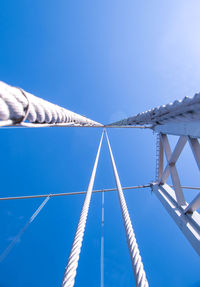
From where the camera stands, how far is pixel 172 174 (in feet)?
14.1

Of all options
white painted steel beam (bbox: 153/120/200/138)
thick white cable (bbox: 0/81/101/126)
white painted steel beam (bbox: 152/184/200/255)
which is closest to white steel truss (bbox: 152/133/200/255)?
white painted steel beam (bbox: 152/184/200/255)

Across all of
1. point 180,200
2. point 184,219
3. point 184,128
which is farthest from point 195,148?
point 184,219

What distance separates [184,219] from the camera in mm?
3859

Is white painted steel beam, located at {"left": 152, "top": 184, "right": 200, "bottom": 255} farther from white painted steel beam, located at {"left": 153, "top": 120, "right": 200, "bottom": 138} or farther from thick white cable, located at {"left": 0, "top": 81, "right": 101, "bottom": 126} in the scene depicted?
thick white cable, located at {"left": 0, "top": 81, "right": 101, "bottom": 126}

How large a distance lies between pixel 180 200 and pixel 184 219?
1.78ft

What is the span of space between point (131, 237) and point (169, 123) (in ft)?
10.7

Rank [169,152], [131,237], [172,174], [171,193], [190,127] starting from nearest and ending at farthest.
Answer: [131,237] → [190,127] → [172,174] → [169,152] → [171,193]

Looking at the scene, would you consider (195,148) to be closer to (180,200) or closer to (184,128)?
(184,128)

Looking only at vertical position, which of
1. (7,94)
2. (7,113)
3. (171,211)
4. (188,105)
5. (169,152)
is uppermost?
(7,94)

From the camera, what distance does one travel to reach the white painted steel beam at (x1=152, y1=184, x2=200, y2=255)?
3.44 metres

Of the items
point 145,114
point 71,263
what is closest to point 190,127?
point 145,114

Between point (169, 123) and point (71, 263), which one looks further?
point (169, 123)

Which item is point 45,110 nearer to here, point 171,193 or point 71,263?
point 71,263

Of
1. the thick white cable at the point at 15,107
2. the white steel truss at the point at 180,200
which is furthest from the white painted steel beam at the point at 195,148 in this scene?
the thick white cable at the point at 15,107
